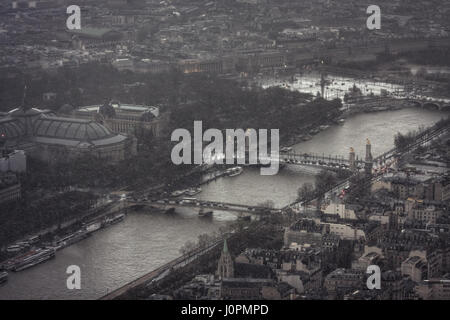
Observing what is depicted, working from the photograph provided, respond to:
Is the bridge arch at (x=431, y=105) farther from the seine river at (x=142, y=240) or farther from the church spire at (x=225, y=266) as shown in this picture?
the church spire at (x=225, y=266)

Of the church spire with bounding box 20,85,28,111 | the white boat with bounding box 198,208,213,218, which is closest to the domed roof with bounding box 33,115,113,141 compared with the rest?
the church spire with bounding box 20,85,28,111

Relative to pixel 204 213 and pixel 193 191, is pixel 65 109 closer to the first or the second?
pixel 193 191

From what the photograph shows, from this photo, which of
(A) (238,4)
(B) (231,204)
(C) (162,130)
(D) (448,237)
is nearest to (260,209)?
(B) (231,204)

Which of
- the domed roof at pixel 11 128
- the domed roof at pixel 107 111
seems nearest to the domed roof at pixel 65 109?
the domed roof at pixel 107 111

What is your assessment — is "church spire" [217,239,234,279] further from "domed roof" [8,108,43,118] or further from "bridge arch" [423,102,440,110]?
"bridge arch" [423,102,440,110]

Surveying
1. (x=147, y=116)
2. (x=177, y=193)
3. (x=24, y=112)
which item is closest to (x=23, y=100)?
(x=24, y=112)
